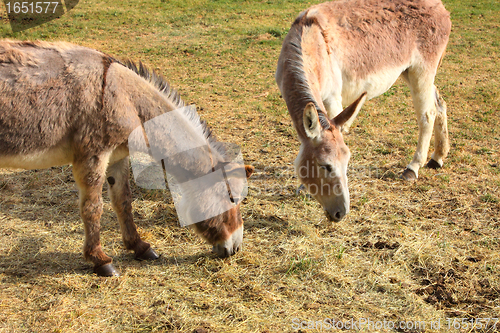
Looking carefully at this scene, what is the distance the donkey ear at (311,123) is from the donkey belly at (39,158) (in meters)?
1.99

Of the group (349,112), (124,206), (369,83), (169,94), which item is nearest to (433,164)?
(369,83)

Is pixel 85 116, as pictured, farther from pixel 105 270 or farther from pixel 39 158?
pixel 105 270

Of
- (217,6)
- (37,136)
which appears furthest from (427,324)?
(217,6)

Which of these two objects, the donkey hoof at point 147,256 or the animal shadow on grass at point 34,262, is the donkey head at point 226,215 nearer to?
the donkey hoof at point 147,256

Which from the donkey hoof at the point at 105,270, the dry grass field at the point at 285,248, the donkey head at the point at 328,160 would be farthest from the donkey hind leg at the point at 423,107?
the donkey hoof at the point at 105,270

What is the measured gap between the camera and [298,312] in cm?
298

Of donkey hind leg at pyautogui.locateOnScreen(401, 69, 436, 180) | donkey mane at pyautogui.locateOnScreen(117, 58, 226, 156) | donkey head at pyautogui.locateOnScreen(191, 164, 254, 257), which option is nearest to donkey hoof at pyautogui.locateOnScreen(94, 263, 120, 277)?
donkey head at pyautogui.locateOnScreen(191, 164, 254, 257)

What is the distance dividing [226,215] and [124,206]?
0.99m

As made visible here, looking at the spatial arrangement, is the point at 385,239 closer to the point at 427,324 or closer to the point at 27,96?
the point at 427,324

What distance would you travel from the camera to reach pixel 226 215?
10.9 ft

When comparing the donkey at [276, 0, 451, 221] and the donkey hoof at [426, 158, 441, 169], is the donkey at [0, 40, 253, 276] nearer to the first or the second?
the donkey at [276, 0, 451, 221]

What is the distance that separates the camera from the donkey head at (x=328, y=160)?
3.57 m

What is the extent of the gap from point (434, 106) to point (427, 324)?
343 centimetres

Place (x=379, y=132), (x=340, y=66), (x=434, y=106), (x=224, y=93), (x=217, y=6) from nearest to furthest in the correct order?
(x=340, y=66) < (x=434, y=106) < (x=379, y=132) < (x=224, y=93) < (x=217, y=6)
